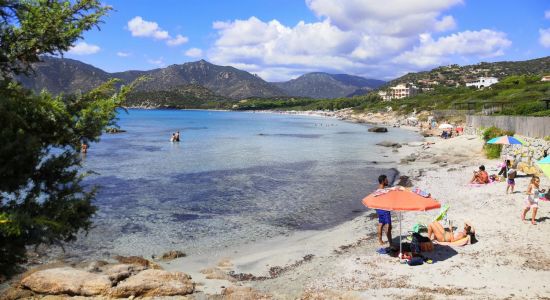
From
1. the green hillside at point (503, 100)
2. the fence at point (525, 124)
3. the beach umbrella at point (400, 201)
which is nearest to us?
the beach umbrella at point (400, 201)

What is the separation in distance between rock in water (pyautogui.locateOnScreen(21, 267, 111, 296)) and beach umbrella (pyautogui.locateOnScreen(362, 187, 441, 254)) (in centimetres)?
705

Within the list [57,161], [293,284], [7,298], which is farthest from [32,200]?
[293,284]

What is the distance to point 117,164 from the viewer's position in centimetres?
3688

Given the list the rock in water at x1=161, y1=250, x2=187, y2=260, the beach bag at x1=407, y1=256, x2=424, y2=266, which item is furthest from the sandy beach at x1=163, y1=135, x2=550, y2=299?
the rock in water at x1=161, y1=250, x2=187, y2=260

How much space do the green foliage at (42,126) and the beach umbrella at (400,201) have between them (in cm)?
746

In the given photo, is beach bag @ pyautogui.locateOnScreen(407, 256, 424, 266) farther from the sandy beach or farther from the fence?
the fence

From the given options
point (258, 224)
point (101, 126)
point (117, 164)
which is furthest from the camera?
point (117, 164)

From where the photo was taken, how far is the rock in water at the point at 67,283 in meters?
9.59

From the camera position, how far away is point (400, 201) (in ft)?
37.0

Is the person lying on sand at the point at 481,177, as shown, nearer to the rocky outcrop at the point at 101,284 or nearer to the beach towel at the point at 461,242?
the beach towel at the point at 461,242

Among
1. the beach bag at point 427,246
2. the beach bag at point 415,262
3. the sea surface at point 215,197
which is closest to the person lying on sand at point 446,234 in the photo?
the beach bag at point 427,246

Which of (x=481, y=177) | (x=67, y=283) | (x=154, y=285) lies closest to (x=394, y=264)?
(x=154, y=285)

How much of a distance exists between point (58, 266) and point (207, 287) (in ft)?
13.1

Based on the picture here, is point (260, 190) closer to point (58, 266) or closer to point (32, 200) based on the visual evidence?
point (58, 266)
